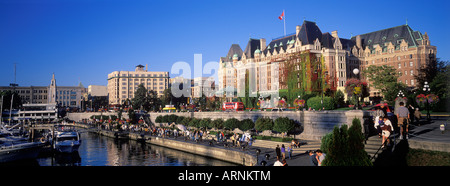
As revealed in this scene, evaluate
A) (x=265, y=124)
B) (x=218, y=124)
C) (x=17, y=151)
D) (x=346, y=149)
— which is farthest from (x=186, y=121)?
(x=346, y=149)

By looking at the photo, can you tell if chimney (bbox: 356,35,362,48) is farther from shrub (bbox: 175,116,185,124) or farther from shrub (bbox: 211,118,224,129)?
shrub (bbox: 211,118,224,129)

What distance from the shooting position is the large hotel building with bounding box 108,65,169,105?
181875 mm

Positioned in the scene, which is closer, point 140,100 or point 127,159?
point 127,159

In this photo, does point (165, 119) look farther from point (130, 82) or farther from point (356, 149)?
point (130, 82)

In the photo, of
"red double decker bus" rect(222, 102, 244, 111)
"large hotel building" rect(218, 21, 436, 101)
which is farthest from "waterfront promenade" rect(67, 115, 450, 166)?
"large hotel building" rect(218, 21, 436, 101)

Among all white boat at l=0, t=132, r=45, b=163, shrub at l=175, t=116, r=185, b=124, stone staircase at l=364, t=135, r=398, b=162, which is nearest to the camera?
stone staircase at l=364, t=135, r=398, b=162

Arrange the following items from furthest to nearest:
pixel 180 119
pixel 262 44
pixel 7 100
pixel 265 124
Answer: pixel 7 100 → pixel 262 44 → pixel 180 119 → pixel 265 124

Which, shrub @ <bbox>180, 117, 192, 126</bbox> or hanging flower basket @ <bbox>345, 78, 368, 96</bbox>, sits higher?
hanging flower basket @ <bbox>345, 78, 368, 96</bbox>

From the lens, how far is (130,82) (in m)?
184

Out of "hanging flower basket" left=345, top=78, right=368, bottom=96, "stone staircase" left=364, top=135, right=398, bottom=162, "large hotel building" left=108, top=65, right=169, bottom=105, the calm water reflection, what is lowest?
the calm water reflection

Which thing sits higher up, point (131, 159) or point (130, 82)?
point (130, 82)

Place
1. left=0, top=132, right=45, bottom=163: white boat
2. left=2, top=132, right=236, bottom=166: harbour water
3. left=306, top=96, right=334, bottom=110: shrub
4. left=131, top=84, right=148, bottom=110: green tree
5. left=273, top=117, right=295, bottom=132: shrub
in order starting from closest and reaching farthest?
left=0, top=132, right=45, bottom=163: white boat < left=2, top=132, right=236, bottom=166: harbour water < left=273, top=117, right=295, bottom=132: shrub < left=306, top=96, right=334, bottom=110: shrub < left=131, top=84, right=148, bottom=110: green tree
